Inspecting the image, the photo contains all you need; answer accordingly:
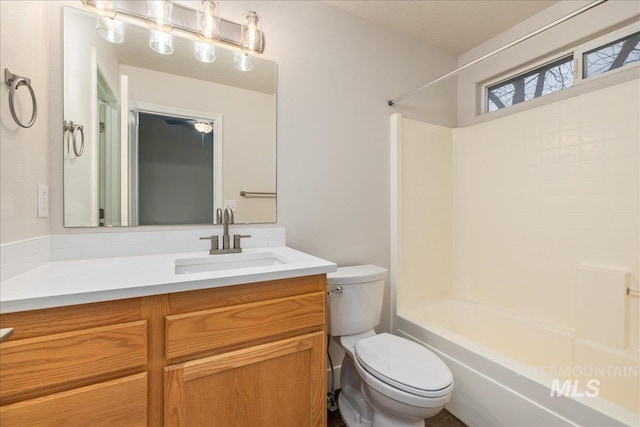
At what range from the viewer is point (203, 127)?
1.48 m

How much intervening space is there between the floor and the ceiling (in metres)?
2.51

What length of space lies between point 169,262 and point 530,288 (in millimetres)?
2240

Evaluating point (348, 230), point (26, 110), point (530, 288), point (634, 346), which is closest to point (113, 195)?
point (26, 110)

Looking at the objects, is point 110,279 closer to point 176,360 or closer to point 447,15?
point 176,360

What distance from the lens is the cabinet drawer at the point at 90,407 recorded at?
729 millimetres

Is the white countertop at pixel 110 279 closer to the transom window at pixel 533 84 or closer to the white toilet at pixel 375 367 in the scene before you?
the white toilet at pixel 375 367

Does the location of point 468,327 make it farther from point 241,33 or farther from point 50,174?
point 50,174

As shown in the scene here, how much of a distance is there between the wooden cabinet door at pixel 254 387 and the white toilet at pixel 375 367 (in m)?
0.29

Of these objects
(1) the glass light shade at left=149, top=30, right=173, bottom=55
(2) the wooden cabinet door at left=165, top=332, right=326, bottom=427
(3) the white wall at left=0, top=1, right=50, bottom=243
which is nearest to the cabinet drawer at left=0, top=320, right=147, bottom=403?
(2) the wooden cabinet door at left=165, top=332, right=326, bottom=427

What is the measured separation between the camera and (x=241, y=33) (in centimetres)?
151

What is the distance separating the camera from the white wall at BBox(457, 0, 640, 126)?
1633mm

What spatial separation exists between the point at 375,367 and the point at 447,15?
224 centimetres

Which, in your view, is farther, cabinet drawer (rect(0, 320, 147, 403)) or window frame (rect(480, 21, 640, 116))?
window frame (rect(480, 21, 640, 116))

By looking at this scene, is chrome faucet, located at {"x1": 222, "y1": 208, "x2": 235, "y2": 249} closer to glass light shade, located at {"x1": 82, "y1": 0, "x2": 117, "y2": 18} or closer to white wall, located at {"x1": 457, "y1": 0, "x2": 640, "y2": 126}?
glass light shade, located at {"x1": 82, "y1": 0, "x2": 117, "y2": 18}
